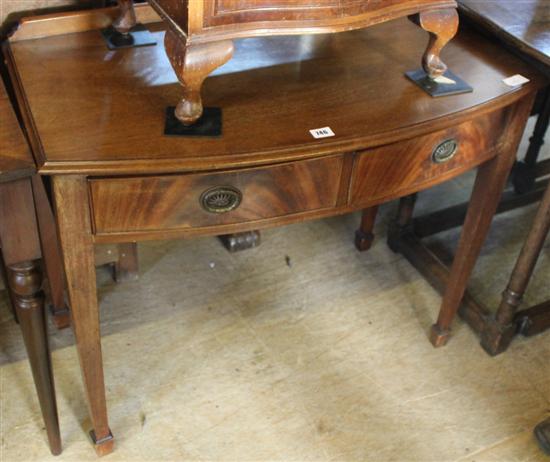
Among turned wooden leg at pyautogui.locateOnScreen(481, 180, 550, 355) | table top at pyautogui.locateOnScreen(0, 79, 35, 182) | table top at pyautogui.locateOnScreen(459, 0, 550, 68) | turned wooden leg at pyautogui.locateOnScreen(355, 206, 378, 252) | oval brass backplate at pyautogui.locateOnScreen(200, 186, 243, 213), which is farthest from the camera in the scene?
turned wooden leg at pyautogui.locateOnScreen(355, 206, 378, 252)

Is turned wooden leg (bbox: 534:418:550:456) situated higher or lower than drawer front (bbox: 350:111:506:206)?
lower

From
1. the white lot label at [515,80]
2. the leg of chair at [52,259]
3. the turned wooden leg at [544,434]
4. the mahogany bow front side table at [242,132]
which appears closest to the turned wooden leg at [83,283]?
the mahogany bow front side table at [242,132]

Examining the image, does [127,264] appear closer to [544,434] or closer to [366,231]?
[366,231]

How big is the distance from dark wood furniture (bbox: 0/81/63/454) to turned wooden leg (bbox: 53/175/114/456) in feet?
0.14

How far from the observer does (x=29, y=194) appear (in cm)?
106

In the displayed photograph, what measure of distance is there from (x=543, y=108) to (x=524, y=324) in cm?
60

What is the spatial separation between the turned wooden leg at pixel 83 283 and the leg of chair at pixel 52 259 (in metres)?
0.14

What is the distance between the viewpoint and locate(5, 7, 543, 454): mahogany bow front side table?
1083 mm

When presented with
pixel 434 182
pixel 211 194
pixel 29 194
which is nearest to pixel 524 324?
pixel 434 182

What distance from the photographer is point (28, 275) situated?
1178 mm

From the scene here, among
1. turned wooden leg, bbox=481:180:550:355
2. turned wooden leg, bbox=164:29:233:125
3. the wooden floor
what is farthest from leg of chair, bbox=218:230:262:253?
turned wooden leg, bbox=164:29:233:125

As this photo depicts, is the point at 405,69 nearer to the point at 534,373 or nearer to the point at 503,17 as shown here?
the point at 503,17

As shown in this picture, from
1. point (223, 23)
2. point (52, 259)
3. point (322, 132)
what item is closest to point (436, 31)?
point (322, 132)

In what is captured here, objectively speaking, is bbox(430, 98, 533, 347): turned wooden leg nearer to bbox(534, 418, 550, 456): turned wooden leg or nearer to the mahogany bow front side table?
the mahogany bow front side table
